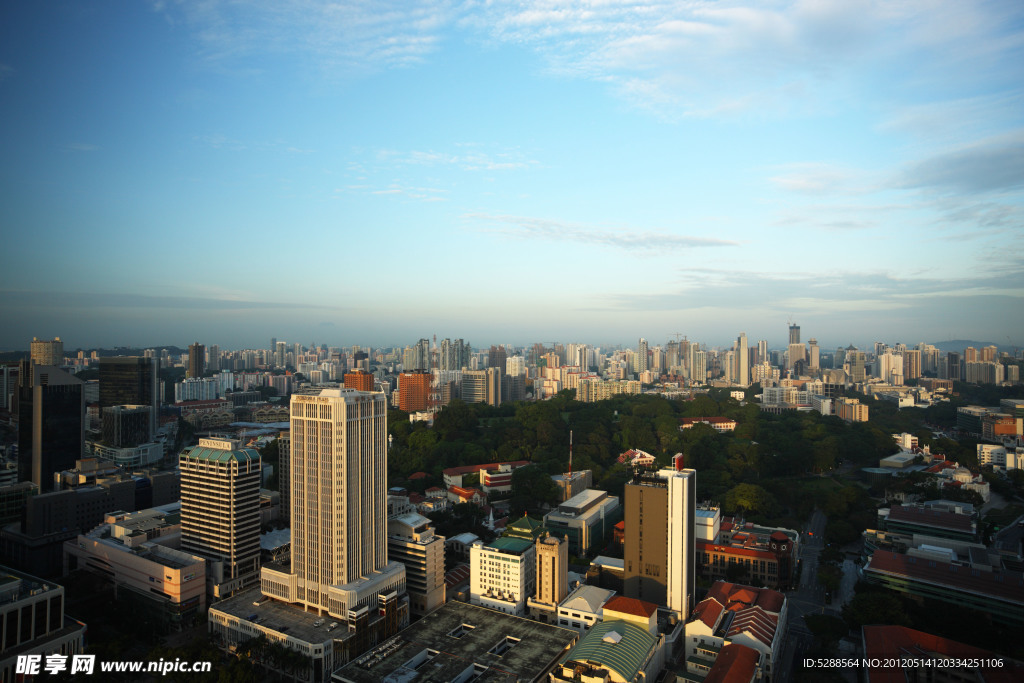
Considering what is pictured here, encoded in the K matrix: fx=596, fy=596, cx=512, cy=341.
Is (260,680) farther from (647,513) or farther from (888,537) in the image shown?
(888,537)

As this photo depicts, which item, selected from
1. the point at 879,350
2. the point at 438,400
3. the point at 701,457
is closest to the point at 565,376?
the point at 438,400

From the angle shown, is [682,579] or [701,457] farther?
[701,457]

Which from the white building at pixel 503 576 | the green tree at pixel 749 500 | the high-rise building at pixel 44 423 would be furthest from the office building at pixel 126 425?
the green tree at pixel 749 500

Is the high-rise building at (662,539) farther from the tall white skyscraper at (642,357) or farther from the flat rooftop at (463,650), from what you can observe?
the tall white skyscraper at (642,357)

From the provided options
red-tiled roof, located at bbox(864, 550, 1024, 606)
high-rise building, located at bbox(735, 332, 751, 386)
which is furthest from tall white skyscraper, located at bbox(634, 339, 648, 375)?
red-tiled roof, located at bbox(864, 550, 1024, 606)

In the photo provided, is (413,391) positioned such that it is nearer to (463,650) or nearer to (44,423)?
(44,423)

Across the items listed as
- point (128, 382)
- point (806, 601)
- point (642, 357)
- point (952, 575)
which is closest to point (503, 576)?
point (806, 601)

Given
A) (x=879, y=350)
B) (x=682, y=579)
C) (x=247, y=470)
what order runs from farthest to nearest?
(x=879, y=350), (x=247, y=470), (x=682, y=579)
